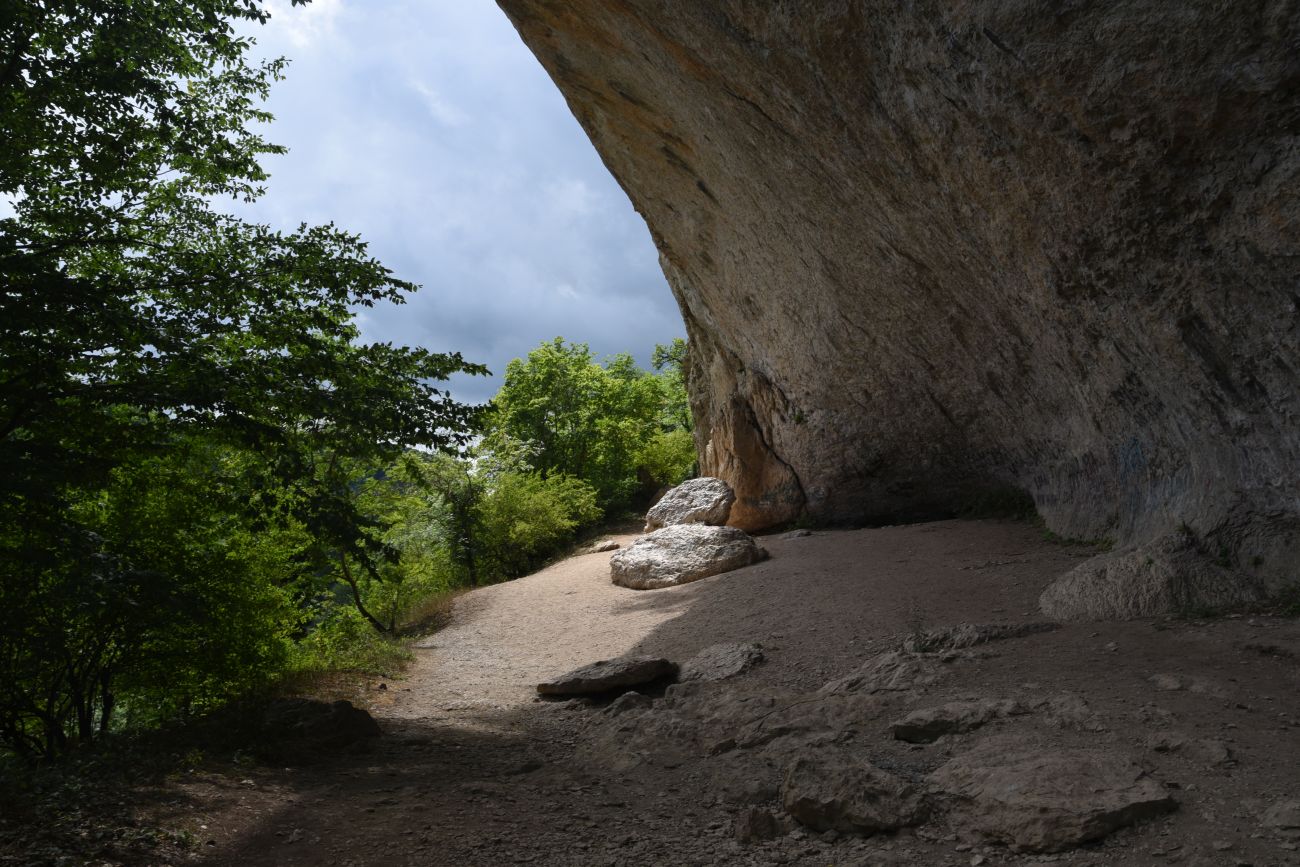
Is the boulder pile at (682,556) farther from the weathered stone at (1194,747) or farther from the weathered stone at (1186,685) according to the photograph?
the weathered stone at (1194,747)

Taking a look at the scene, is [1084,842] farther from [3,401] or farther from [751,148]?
[751,148]

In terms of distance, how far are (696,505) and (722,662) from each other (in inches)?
388

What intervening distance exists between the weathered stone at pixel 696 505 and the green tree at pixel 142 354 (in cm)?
1074

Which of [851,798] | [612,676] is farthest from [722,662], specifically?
[851,798]

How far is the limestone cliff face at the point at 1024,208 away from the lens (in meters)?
5.35

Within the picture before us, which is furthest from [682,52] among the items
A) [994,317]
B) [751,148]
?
[994,317]

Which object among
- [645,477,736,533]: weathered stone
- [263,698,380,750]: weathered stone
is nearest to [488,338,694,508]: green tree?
[645,477,736,533]: weathered stone

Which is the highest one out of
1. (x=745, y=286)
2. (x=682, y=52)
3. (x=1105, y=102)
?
(x=682, y=52)

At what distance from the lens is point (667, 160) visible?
12383mm

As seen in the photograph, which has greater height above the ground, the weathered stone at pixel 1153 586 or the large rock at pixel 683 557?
the large rock at pixel 683 557

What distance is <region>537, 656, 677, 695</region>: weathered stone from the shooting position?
7.64 meters

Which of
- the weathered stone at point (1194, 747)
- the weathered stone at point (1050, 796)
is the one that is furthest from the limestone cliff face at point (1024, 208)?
the weathered stone at point (1050, 796)

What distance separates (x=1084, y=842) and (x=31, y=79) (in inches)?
313

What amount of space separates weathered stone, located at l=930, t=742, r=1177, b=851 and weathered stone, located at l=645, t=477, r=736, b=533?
42.9 feet
